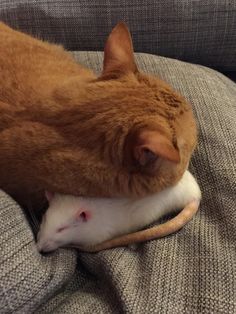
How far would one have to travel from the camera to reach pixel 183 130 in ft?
2.89

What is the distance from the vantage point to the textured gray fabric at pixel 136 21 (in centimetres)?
150

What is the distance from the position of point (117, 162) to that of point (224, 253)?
0.78 feet

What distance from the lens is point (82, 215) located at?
875 millimetres

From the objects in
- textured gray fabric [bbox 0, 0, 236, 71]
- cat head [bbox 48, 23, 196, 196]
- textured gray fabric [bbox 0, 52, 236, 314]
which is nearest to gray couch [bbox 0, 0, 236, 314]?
textured gray fabric [bbox 0, 52, 236, 314]

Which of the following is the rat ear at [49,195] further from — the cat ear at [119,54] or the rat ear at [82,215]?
the cat ear at [119,54]

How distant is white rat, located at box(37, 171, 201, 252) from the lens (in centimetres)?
86

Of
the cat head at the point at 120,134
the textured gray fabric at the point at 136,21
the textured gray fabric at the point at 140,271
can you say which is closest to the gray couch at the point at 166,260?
the textured gray fabric at the point at 140,271

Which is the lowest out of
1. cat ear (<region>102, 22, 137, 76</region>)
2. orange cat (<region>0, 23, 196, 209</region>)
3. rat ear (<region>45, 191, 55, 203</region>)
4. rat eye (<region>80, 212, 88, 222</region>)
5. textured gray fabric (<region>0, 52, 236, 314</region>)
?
textured gray fabric (<region>0, 52, 236, 314</region>)

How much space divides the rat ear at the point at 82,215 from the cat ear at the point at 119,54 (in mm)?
265

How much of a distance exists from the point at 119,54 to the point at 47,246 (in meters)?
0.40

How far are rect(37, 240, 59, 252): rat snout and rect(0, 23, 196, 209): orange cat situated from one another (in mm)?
92

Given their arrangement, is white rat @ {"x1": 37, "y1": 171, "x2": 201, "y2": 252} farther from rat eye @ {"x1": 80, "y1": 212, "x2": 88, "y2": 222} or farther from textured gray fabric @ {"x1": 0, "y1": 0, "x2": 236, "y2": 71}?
textured gray fabric @ {"x1": 0, "y1": 0, "x2": 236, "y2": 71}

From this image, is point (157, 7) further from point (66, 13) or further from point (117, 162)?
→ point (117, 162)

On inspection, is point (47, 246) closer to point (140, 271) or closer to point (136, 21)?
point (140, 271)
